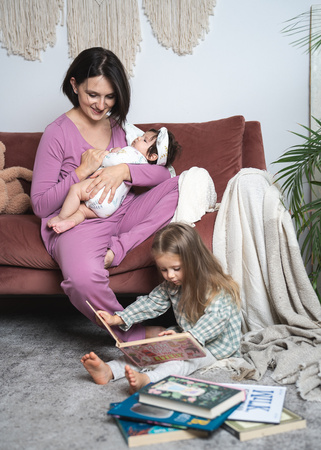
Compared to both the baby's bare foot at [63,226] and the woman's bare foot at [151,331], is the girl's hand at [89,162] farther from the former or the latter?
the woman's bare foot at [151,331]

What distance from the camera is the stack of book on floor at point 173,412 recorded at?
47.3 inches

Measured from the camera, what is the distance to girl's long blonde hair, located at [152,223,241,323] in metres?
1.73

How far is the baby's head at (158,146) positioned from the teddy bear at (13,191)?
65cm

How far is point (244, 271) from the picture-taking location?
2.03 metres

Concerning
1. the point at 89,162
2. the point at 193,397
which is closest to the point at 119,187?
the point at 89,162

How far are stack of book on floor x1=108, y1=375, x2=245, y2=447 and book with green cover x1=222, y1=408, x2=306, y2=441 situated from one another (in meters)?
0.03

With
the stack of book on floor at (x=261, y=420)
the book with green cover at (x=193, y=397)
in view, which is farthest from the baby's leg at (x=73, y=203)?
the stack of book on floor at (x=261, y=420)

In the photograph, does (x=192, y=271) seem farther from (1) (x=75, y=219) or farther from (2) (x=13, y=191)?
(2) (x=13, y=191)

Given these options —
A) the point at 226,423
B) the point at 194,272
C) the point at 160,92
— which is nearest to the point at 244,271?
the point at 194,272

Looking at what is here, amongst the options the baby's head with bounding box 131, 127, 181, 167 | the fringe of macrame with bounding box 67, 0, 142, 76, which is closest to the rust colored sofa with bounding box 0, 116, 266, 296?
the baby's head with bounding box 131, 127, 181, 167

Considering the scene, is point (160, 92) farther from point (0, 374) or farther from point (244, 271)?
point (0, 374)

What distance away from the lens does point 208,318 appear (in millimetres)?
1688

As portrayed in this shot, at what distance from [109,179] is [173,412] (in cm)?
101

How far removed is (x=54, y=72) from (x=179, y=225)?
5.77 feet
